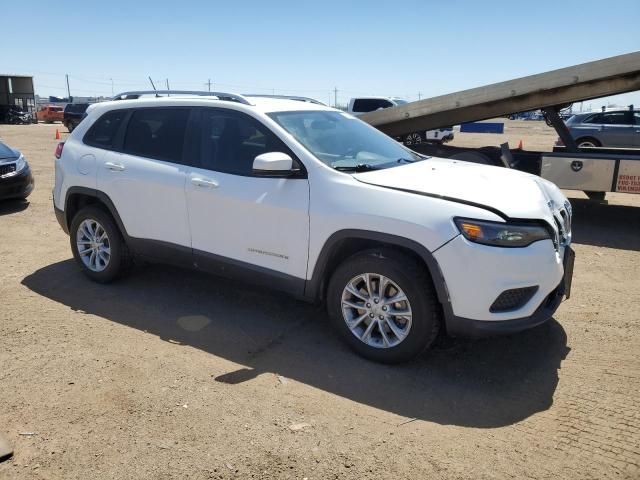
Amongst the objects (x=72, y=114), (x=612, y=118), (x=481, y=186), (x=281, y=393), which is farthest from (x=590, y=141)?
(x=72, y=114)

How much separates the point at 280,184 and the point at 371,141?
1.13 meters

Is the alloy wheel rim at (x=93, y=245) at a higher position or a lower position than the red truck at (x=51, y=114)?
lower

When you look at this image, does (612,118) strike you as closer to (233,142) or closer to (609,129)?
(609,129)

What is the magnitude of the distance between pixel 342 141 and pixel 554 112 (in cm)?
567

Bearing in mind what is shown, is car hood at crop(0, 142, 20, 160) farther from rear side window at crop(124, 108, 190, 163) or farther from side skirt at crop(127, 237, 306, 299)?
side skirt at crop(127, 237, 306, 299)

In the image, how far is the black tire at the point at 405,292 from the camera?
349 cm

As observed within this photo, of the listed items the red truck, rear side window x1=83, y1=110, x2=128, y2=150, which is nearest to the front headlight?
rear side window x1=83, y1=110, x2=128, y2=150

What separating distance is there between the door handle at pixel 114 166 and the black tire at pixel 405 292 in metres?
2.40

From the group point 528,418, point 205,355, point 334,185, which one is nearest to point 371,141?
point 334,185

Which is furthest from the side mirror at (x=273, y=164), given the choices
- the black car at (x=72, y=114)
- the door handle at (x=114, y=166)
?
the black car at (x=72, y=114)

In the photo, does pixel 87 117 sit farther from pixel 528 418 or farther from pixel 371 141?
pixel 528 418

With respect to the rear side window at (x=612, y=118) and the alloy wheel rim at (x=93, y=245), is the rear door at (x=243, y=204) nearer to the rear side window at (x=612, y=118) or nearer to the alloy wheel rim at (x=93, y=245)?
the alloy wheel rim at (x=93, y=245)

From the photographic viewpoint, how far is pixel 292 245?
156 inches

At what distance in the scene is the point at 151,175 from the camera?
4.70 meters
